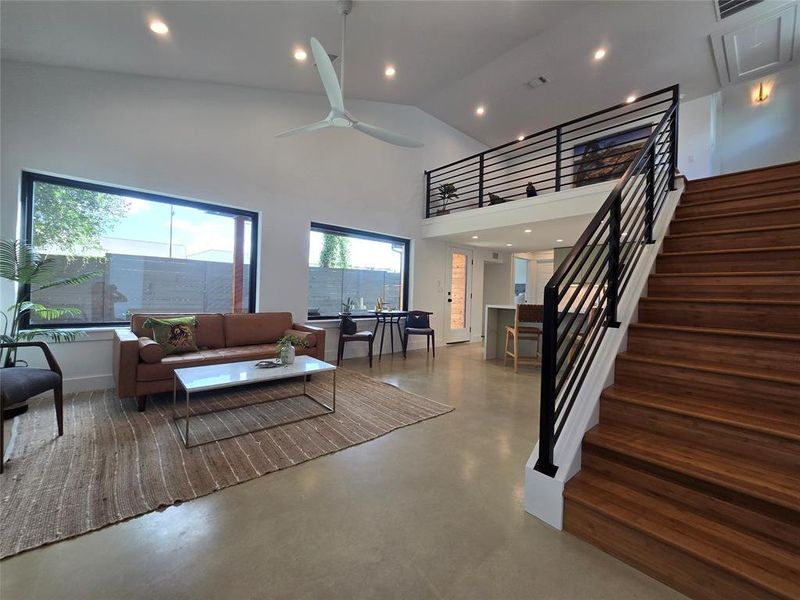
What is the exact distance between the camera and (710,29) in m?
4.06

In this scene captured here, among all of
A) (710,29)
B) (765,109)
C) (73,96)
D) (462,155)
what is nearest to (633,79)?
(710,29)

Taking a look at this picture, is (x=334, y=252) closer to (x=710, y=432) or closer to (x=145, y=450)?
(x=145, y=450)

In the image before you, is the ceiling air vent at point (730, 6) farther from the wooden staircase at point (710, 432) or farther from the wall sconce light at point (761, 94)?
the wooden staircase at point (710, 432)

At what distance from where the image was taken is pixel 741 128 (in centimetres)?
509

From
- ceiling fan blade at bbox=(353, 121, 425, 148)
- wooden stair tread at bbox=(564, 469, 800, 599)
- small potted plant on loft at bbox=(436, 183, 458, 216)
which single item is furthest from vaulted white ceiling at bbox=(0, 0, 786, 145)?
wooden stair tread at bbox=(564, 469, 800, 599)

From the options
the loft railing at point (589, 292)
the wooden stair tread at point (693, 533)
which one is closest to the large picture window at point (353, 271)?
the loft railing at point (589, 292)

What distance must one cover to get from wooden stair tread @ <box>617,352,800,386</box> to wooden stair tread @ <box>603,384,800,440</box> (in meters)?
0.14

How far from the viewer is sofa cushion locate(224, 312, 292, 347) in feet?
13.2

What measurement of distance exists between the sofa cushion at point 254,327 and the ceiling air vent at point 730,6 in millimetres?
6442

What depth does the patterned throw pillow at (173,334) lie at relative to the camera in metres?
3.38

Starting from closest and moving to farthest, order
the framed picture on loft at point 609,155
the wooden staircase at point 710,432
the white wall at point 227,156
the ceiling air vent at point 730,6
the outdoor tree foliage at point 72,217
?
the wooden staircase at point 710,432 → the white wall at point 227,156 → the outdoor tree foliage at point 72,217 → the ceiling air vent at point 730,6 → the framed picture on loft at point 609,155

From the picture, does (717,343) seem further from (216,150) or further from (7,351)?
(7,351)

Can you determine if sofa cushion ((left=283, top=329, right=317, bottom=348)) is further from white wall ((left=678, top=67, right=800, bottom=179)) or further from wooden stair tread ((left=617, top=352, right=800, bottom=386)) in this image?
white wall ((left=678, top=67, right=800, bottom=179))

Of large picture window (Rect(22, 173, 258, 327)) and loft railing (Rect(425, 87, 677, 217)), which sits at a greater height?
loft railing (Rect(425, 87, 677, 217))
